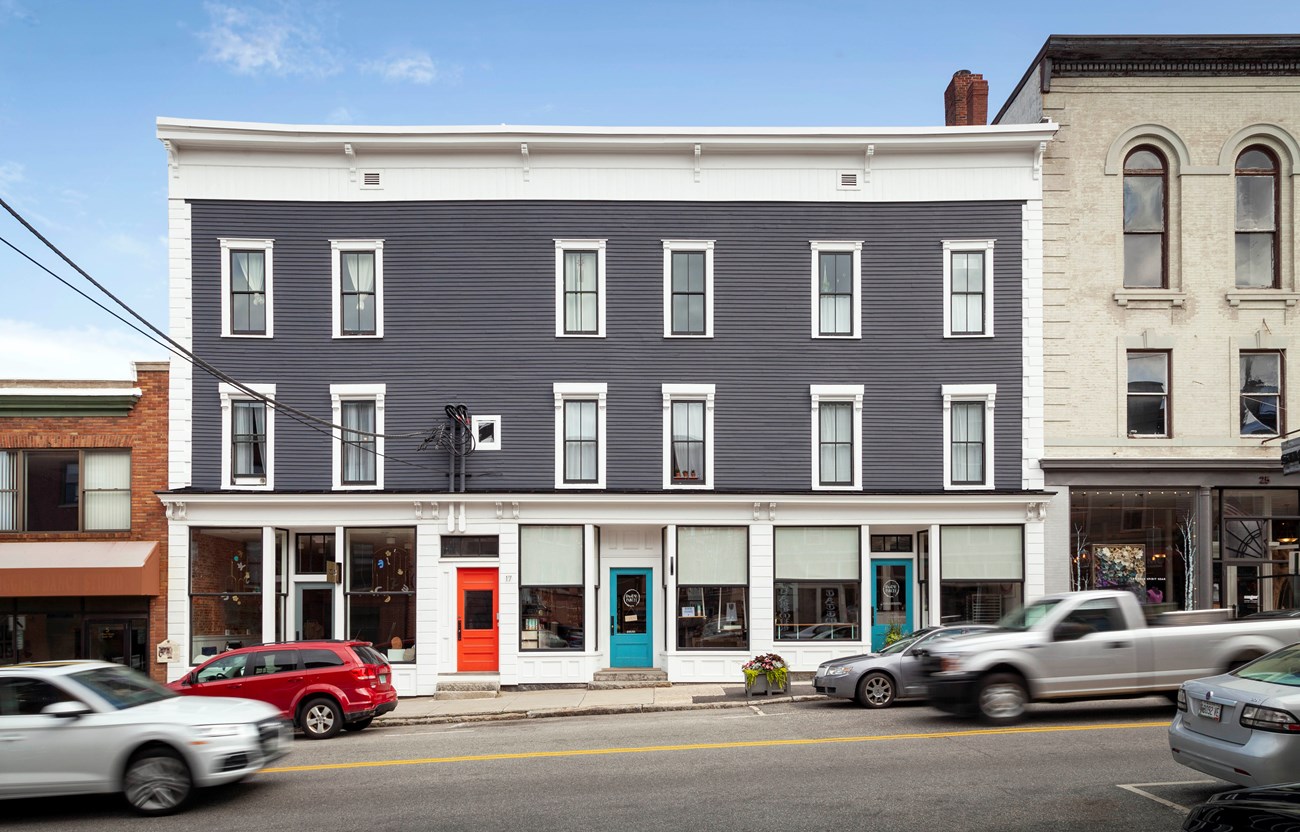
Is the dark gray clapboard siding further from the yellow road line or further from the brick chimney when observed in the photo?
the yellow road line

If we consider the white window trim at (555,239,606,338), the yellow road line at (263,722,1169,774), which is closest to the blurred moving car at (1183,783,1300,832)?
the yellow road line at (263,722,1169,774)

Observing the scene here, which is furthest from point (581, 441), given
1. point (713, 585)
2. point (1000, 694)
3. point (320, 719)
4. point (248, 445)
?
point (1000, 694)

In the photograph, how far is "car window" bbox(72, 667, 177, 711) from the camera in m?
11.2

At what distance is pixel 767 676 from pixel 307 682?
325 inches

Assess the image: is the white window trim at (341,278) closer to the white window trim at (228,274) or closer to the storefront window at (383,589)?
the white window trim at (228,274)

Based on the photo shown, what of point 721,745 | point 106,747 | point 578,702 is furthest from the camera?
point 578,702

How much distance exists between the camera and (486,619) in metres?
23.6

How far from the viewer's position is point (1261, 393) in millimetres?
23984

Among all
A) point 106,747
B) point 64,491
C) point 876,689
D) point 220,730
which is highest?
point 64,491

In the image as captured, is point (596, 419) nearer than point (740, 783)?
No

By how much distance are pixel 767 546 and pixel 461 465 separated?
6870mm

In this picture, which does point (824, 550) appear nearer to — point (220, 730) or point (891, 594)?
point (891, 594)

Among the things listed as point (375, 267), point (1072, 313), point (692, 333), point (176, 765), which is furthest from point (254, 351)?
point (1072, 313)

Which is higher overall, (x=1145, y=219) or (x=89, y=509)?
(x=1145, y=219)
